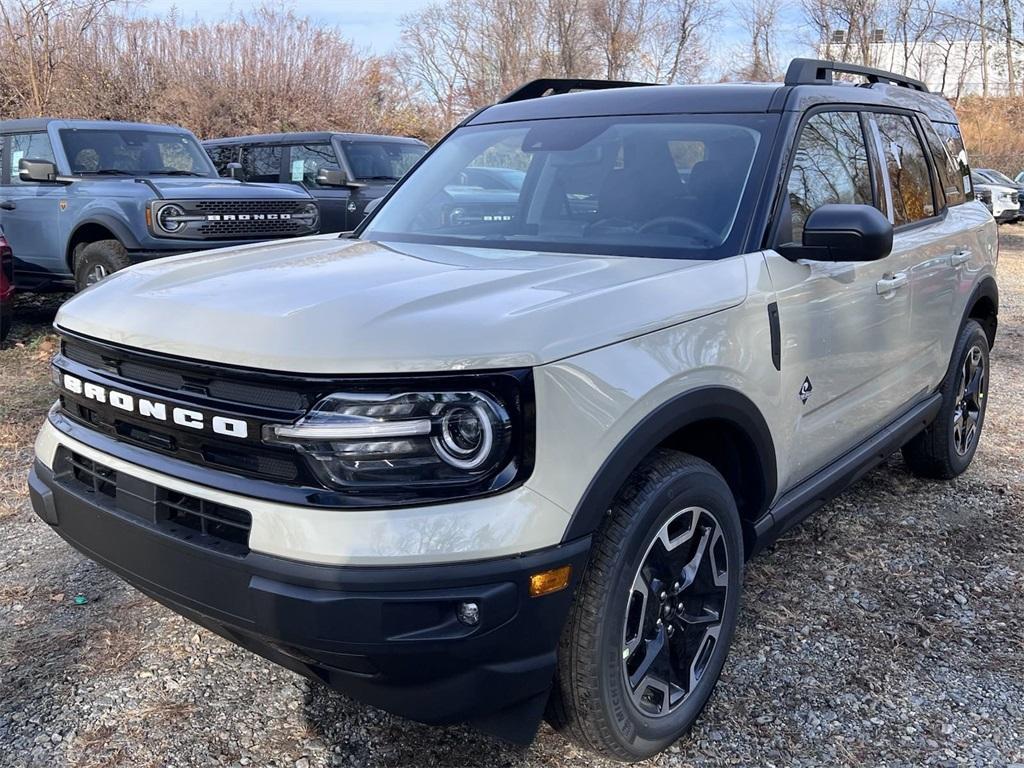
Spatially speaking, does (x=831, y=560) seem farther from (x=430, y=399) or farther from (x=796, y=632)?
(x=430, y=399)

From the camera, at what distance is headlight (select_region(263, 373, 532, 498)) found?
1.97 metres

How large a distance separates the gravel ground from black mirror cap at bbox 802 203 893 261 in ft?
4.54

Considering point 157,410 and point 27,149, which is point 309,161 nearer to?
point 27,149

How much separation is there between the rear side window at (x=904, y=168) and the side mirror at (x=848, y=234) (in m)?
1.08

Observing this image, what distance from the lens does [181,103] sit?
2139 cm

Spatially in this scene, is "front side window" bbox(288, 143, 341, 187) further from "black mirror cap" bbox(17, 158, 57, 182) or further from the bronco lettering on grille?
the bronco lettering on grille

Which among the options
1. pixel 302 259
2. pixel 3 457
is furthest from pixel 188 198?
pixel 302 259

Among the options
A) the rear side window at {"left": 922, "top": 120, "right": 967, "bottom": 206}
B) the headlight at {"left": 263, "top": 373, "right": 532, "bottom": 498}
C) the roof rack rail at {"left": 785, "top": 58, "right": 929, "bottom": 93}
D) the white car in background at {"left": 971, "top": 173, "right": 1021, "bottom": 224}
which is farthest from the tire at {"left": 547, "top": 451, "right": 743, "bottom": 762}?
the white car in background at {"left": 971, "top": 173, "right": 1021, "bottom": 224}

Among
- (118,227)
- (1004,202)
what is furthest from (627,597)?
(1004,202)

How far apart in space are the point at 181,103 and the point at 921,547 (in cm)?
2122

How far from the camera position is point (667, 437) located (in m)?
2.45

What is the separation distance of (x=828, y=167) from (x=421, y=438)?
217 centimetres

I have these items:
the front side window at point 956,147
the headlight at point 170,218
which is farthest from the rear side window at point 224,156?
the front side window at point 956,147

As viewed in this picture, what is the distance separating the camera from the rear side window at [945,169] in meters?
4.38
